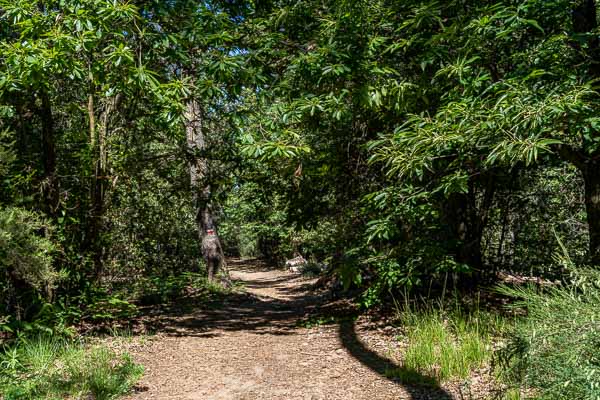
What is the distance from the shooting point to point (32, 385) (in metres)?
4.06

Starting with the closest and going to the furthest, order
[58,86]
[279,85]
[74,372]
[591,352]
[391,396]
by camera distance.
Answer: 1. [591,352]
2. [391,396]
3. [74,372]
4. [279,85]
5. [58,86]

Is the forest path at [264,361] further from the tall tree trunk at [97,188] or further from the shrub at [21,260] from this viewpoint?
Result: the tall tree trunk at [97,188]

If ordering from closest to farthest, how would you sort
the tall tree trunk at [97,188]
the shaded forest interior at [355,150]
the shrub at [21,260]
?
the shaded forest interior at [355,150], the shrub at [21,260], the tall tree trunk at [97,188]

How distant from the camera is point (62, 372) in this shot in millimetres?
4449

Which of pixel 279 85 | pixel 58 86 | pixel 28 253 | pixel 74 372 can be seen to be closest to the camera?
pixel 74 372

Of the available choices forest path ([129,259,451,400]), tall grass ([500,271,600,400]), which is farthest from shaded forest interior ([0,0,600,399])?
forest path ([129,259,451,400])

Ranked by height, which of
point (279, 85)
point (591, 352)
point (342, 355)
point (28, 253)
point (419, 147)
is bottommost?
point (342, 355)

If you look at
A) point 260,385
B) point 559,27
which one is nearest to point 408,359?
point 260,385

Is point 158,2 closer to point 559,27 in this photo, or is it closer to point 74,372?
point 74,372

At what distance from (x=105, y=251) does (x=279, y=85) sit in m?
4.17

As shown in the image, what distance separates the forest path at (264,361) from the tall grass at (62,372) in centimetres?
23

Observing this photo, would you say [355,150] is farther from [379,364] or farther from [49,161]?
[49,161]

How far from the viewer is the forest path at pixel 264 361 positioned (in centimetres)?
427

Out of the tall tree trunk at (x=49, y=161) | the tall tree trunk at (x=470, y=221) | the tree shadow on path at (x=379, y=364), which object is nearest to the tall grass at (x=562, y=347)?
the tree shadow on path at (x=379, y=364)
